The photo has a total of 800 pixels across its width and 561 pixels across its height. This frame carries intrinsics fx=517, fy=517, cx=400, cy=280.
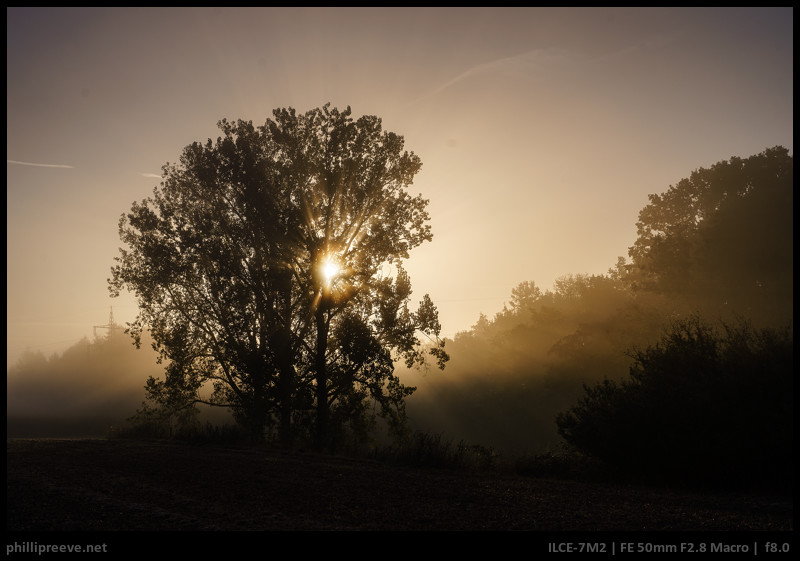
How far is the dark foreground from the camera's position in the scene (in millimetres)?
6441

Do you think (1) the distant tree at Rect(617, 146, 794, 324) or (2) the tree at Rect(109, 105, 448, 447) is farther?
(1) the distant tree at Rect(617, 146, 794, 324)

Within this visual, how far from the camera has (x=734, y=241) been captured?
3425 centimetres

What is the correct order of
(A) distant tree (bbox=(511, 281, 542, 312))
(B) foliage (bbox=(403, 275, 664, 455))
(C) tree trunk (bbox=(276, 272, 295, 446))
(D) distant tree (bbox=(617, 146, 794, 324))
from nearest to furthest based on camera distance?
(C) tree trunk (bbox=(276, 272, 295, 446)) → (D) distant tree (bbox=(617, 146, 794, 324)) → (B) foliage (bbox=(403, 275, 664, 455)) → (A) distant tree (bbox=(511, 281, 542, 312))

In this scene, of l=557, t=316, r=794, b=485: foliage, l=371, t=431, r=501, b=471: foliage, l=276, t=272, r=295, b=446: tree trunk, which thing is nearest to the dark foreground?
l=371, t=431, r=501, b=471: foliage

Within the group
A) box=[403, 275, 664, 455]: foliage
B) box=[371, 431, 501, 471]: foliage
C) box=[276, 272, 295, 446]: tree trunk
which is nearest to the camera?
box=[371, 431, 501, 471]: foliage

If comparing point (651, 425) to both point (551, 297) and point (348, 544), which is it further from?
point (551, 297)

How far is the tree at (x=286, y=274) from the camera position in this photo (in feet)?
65.2

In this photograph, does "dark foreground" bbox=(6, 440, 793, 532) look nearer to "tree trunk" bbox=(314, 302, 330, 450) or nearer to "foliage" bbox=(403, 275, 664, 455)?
"tree trunk" bbox=(314, 302, 330, 450)

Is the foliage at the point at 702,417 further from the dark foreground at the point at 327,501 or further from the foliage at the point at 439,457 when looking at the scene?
the foliage at the point at 439,457

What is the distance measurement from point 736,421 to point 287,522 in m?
10.2

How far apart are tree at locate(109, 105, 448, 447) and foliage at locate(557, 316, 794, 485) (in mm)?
8847

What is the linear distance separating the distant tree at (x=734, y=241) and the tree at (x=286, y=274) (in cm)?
2466

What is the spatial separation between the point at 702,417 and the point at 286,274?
47.2 feet

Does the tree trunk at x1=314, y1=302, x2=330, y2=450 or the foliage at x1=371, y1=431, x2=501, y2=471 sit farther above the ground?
the tree trunk at x1=314, y1=302, x2=330, y2=450
